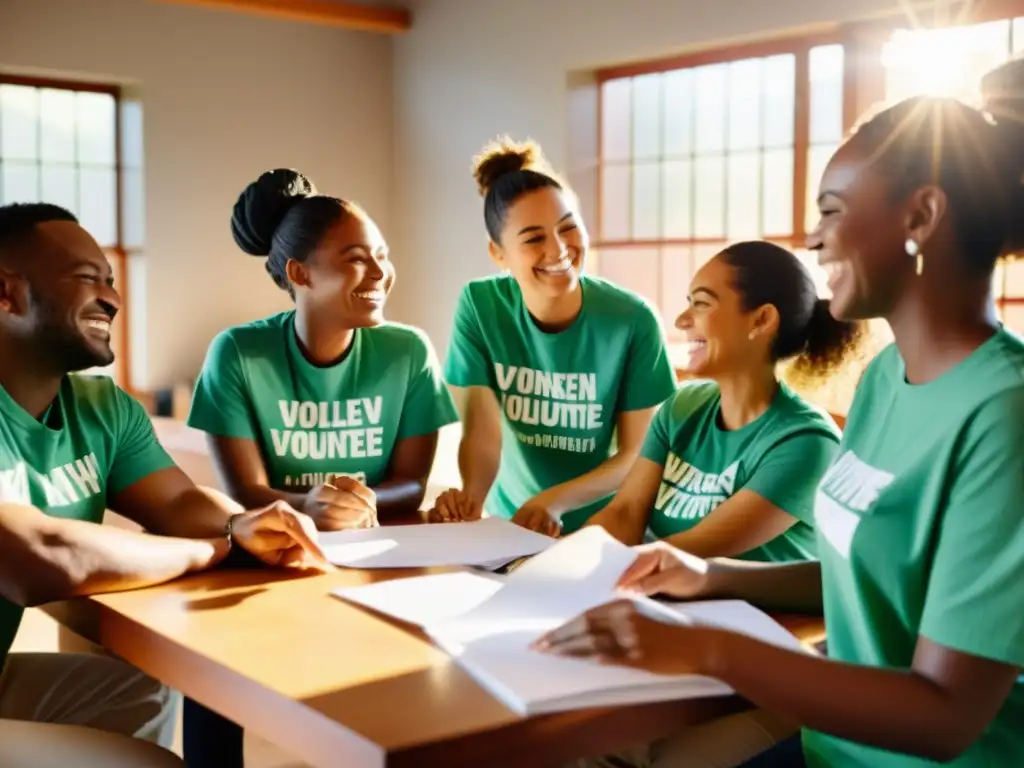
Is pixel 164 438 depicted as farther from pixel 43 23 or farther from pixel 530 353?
pixel 530 353

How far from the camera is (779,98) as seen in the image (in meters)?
5.46

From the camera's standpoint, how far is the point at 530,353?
2.51m

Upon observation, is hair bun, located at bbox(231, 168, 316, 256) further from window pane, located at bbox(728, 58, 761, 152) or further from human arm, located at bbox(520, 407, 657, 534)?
window pane, located at bbox(728, 58, 761, 152)

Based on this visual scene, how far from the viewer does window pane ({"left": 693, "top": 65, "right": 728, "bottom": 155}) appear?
5691mm

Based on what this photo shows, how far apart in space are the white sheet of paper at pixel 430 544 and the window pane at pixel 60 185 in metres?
5.06

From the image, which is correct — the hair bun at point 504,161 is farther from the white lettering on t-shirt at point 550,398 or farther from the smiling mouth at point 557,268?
the white lettering on t-shirt at point 550,398

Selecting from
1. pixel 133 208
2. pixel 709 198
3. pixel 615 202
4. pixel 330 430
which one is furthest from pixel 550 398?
pixel 133 208

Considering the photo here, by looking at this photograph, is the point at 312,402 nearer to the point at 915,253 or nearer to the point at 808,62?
the point at 915,253

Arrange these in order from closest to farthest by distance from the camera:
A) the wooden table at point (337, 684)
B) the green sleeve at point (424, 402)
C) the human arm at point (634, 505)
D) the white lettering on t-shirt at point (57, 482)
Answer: the wooden table at point (337, 684)
the white lettering on t-shirt at point (57, 482)
the human arm at point (634, 505)
the green sleeve at point (424, 402)

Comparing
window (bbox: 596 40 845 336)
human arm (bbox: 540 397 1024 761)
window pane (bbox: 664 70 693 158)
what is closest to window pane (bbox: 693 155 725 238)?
window (bbox: 596 40 845 336)

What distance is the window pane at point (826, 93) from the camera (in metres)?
5.15

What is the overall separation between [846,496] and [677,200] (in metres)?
4.86

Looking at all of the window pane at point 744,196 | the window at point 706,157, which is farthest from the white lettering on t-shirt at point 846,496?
the window pane at point 744,196

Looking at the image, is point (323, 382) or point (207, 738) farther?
point (323, 382)
